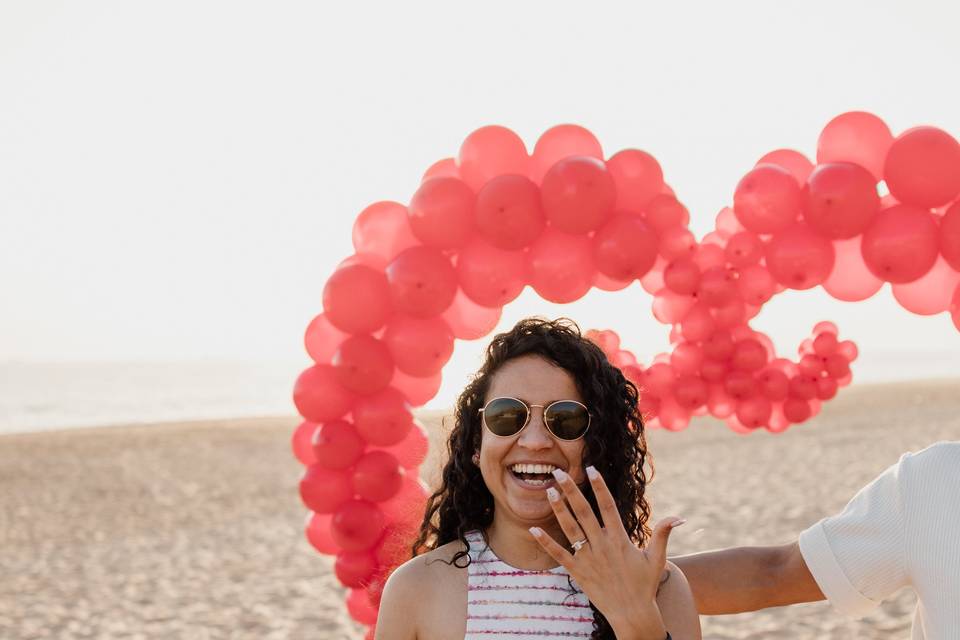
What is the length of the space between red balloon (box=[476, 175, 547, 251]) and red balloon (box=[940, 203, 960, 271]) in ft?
5.52

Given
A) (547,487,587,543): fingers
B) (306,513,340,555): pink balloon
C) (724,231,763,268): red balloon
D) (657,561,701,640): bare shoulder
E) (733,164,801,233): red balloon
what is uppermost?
(733,164,801,233): red balloon

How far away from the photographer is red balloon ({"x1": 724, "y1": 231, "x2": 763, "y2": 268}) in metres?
4.76

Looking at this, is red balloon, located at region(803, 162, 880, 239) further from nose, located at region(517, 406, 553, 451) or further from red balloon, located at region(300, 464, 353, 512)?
red balloon, located at region(300, 464, 353, 512)

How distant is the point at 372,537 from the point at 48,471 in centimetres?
1349

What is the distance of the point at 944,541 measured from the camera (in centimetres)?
195

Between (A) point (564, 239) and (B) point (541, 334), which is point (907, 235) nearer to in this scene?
(A) point (564, 239)

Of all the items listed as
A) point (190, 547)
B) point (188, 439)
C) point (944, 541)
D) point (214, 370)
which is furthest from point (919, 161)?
point (214, 370)

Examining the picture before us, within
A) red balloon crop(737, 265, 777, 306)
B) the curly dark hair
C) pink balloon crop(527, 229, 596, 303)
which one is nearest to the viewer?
the curly dark hair

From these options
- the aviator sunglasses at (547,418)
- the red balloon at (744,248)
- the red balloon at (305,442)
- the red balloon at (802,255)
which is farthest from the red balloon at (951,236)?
the red balloon at (305,442)

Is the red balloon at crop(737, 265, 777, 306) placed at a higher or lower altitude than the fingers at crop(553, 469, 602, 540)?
higher

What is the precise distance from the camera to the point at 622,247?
3.81 metres

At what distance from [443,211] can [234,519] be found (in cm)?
902

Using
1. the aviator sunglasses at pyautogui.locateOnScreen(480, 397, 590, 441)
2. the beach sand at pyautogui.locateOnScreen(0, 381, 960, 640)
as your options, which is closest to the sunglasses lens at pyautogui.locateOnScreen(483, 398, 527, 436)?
the aviator sunglasses at pyautogui.locateOnScreen(480, 397, 590, 441)

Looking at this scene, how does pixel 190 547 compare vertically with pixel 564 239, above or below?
below
